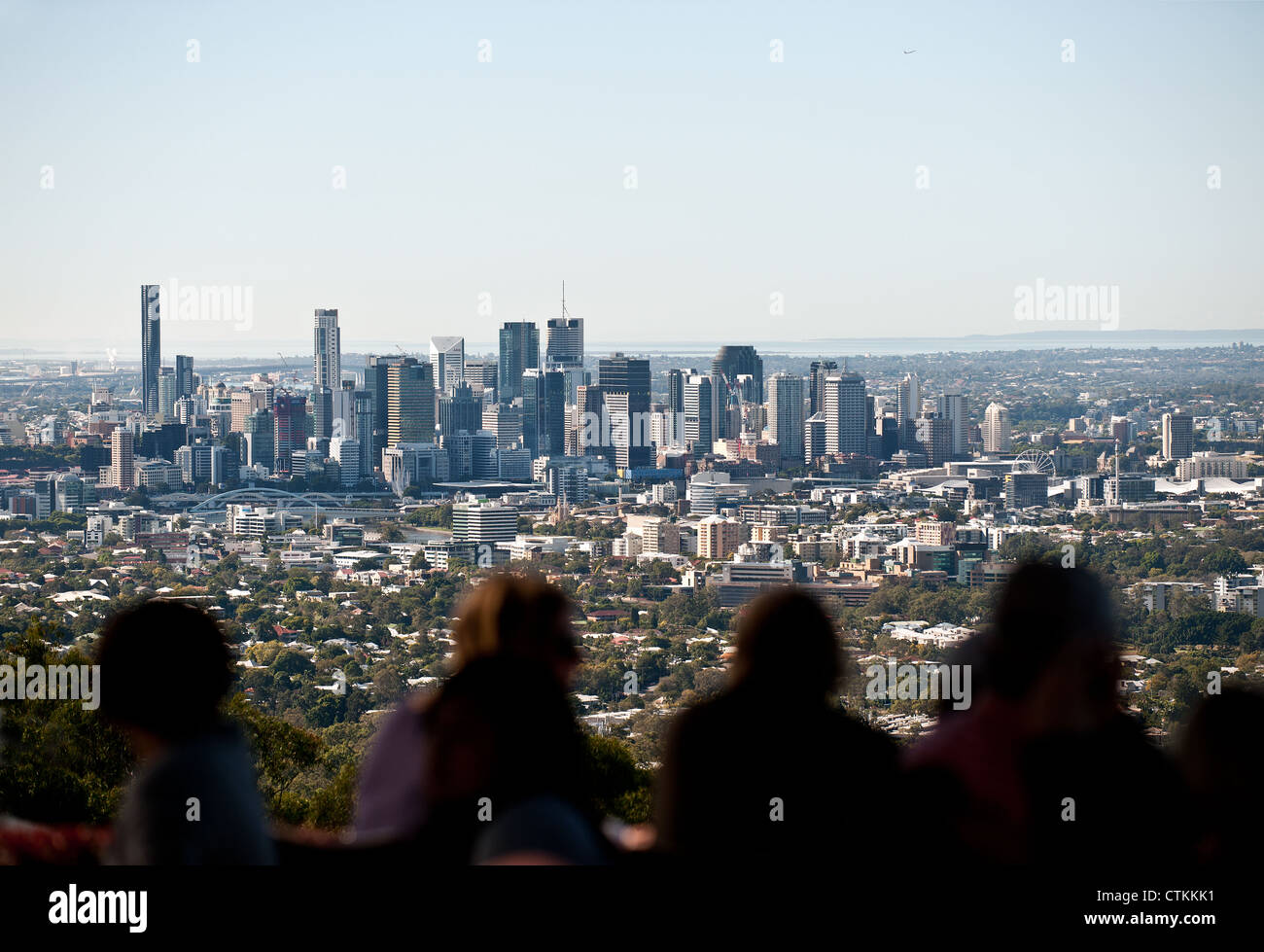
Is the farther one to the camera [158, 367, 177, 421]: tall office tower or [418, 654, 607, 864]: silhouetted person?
[158, 367, 177, 421]: tall office tower

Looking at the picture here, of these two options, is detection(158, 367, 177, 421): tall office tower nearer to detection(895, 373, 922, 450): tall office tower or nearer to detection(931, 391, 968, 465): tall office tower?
detection(895, 373, 922, 450): tall office tower

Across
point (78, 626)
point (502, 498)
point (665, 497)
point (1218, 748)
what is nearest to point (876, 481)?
point (665, 497)

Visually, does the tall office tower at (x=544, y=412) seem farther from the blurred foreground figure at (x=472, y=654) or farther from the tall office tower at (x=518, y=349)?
the blurred foreground figure at (x=472, y=654)

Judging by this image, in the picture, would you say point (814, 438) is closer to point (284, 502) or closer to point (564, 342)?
point (564, 342)

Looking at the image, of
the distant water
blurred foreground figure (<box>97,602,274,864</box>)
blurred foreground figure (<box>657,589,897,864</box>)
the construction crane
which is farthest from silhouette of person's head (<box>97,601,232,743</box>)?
the construction crane

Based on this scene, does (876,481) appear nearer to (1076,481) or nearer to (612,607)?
(1076,481)

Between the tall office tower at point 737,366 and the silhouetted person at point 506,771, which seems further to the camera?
the tall office tower at point 737,366

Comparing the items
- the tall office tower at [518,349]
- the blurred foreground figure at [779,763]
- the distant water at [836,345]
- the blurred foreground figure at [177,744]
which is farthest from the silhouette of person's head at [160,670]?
the tall office tower at [518,349]
